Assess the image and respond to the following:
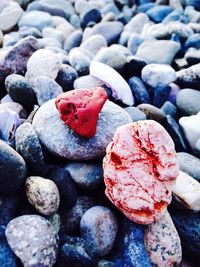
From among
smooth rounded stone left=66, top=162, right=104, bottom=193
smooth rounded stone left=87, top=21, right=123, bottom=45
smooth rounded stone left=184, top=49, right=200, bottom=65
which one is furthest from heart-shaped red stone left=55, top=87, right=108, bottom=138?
smooth rounded stone left=87, top=21, right=123, bottom=45

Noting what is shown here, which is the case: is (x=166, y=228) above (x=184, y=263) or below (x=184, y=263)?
above

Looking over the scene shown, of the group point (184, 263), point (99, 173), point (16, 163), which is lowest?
point (184, 263)

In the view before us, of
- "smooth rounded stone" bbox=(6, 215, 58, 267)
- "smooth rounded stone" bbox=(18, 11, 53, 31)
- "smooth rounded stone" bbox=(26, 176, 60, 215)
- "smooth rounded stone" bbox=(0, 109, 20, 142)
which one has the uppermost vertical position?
"smooth rounded stone" bbox=(0, 109, 20, 142)

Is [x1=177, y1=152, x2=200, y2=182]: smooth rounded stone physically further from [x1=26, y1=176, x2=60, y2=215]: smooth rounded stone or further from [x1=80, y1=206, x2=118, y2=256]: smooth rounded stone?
[x1=26, y1=176, x2=60, y2=215]: smooth rounded stone

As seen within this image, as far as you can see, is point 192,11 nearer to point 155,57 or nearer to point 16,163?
point 155,57

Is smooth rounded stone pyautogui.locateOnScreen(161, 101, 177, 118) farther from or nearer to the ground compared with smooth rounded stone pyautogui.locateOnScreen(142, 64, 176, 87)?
nearer to the ground

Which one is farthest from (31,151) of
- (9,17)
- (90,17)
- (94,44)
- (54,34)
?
(90,17)

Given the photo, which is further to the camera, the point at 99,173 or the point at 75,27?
the point at 75,27

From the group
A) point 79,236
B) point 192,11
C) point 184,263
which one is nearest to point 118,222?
point 79,236
